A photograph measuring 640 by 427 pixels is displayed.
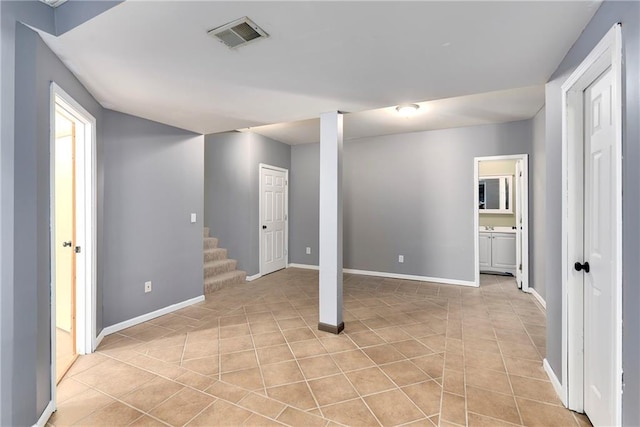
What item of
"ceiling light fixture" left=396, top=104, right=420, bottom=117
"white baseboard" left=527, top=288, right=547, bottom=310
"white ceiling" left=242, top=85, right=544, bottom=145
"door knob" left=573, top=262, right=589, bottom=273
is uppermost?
"white ceiling" left=242, top=85, right=544, bottom=145

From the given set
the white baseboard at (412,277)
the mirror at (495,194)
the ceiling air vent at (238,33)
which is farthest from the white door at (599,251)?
the mirror at (495,194)

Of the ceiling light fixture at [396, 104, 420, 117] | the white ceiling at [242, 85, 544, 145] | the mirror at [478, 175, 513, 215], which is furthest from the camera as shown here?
the mirror at [478, 175, 513, 215]

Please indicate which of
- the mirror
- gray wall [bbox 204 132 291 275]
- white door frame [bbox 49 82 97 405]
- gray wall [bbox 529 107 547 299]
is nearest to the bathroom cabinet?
the mirror

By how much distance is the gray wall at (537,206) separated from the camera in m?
3.87

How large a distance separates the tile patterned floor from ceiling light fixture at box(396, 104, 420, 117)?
2560 millimetres

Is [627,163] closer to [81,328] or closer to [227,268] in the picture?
[81,328]

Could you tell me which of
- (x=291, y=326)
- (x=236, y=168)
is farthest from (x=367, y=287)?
(x=236, y=168)

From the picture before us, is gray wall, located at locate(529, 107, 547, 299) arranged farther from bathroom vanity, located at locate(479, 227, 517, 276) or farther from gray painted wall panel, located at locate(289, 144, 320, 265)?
gray painted wall panel, located at locate(289, 144, 320, 265)

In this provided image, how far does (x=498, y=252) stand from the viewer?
555cm

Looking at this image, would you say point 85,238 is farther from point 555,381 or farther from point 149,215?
point 555,381

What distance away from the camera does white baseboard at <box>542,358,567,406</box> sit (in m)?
1.96

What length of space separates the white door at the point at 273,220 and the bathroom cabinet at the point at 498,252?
3932 millimetres

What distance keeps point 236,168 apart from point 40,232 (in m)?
3.65

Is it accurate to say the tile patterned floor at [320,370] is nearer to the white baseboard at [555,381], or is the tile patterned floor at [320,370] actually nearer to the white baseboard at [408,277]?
the white baseboard at [555,381]
